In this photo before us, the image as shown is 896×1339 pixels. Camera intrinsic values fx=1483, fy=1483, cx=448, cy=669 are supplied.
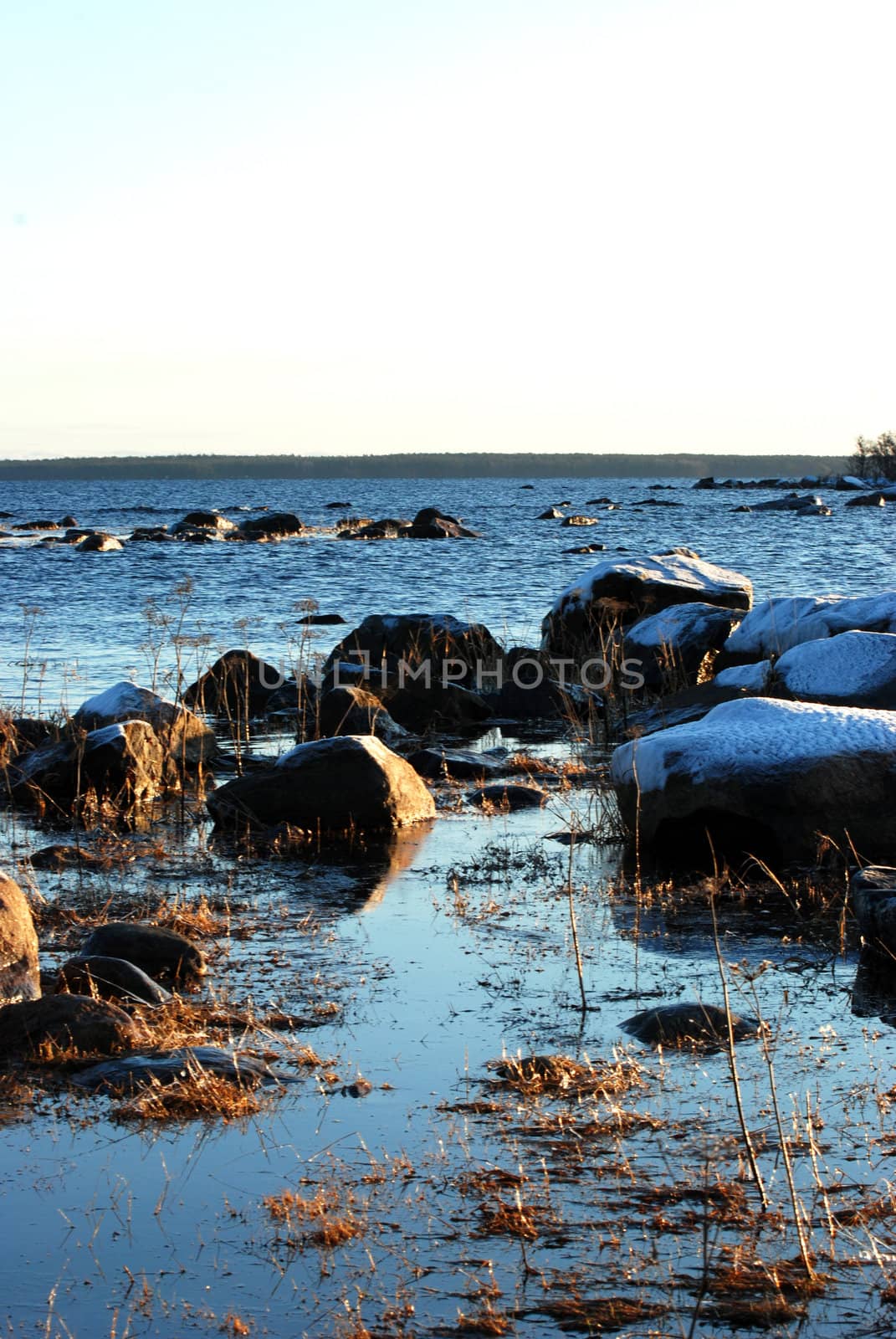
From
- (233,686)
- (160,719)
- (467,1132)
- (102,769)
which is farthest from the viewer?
(233,686)

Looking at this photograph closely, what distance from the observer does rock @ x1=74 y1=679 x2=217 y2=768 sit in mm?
Answer: 12578

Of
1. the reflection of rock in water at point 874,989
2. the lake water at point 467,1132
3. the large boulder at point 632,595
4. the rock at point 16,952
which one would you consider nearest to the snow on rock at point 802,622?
the large boulder at point 632,595

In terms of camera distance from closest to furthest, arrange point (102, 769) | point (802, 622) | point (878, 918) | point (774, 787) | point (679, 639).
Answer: point (878, 918) → point (774, 787) → point (102, 769) → point (802, 622) → point (679, 639)

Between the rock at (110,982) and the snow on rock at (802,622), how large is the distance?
9582mm

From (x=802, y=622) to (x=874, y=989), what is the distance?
8.98 m

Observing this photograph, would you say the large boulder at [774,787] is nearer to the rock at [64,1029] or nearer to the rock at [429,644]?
the rock at [64,1029]

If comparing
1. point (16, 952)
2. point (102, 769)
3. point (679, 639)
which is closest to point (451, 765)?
point (102, 769)

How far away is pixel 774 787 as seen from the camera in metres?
8.98

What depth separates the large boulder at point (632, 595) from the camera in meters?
19.6

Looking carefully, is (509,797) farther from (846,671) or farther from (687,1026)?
(687,1026)

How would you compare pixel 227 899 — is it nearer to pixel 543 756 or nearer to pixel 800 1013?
pixel 800 1013

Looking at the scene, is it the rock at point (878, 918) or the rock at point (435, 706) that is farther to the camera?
the rock at point (435, 706)

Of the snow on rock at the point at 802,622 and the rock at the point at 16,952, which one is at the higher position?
the snow on rock at the point at 802,622

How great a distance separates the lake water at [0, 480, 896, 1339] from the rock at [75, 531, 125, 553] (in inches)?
1622
